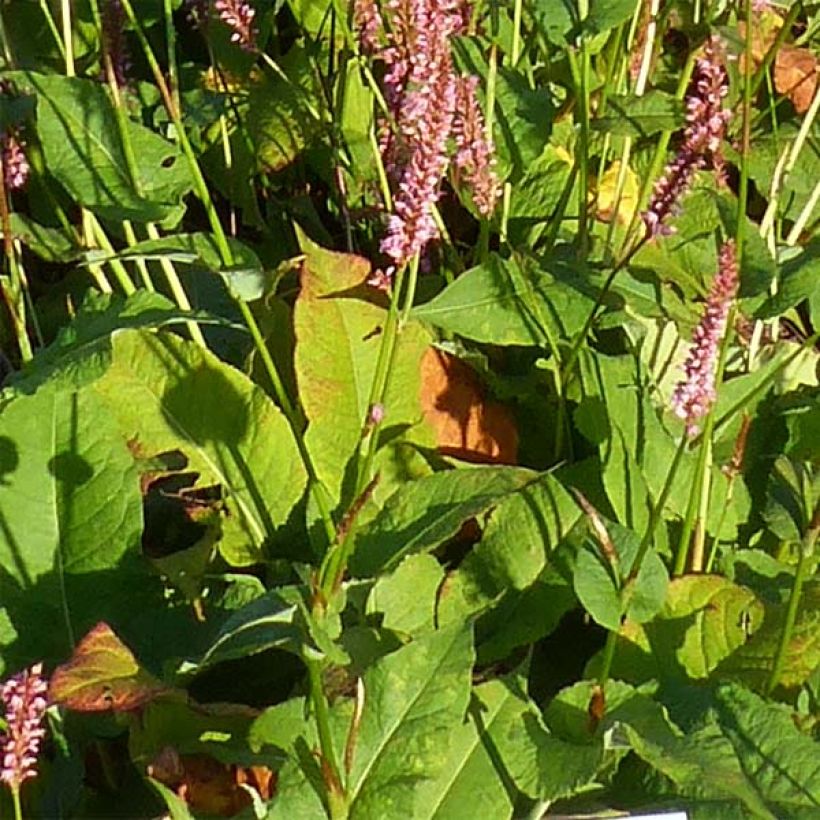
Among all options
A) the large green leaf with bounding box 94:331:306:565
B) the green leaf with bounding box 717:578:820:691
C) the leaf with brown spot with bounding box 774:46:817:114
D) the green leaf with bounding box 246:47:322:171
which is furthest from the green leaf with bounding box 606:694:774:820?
the leaf with brown spot with bounding box 774:46:817:114

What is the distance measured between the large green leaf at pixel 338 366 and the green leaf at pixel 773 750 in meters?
0.35

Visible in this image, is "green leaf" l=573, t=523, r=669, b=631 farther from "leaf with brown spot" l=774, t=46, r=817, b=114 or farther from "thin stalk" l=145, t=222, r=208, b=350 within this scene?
"leaf with brown spot" l=774, t=46, r=817, b=114

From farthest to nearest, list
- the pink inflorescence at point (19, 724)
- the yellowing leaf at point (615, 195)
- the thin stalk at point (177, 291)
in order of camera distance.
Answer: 1. the yellowing leaf at point (615, 195)
2. the thin stalk at point (177, 291)
3. the pink inflorescence at point (19, 724)

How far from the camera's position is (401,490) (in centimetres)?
103

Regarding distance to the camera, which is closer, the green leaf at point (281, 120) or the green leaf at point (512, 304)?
the green leaf at point (512, 304)

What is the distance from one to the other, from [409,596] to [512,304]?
22cm

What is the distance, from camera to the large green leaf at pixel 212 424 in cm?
109

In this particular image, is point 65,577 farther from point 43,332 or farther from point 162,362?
point 43,332

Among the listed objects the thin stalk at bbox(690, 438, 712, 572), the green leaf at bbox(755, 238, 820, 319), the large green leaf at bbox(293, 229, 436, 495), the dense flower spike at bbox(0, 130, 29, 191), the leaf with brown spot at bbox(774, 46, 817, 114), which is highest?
the leaf with brown spot at bbox(774, 46, 817, 114)

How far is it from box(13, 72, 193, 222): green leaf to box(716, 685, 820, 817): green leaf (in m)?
0.50

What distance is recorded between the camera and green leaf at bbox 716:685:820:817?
32.6 inches

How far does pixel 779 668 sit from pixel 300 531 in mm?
367

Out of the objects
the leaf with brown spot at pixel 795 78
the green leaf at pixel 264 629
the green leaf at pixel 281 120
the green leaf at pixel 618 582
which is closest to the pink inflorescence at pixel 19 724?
the green leaf at pixel 264 629

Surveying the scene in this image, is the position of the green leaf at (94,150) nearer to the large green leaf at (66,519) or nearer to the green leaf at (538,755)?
the large green leaf at (66,519)
